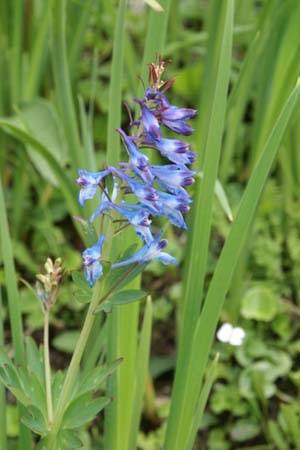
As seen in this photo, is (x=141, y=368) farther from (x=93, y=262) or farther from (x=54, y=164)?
(x=54, y=164)

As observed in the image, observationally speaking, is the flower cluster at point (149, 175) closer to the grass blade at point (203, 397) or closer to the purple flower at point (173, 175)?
the purple flower at point (173, 175)

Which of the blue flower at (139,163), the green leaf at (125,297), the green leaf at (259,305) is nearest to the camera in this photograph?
the blue flower at (139,163)

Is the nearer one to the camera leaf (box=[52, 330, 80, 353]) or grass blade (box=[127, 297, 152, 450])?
grass blade (box=[127, 297, 152, 450])

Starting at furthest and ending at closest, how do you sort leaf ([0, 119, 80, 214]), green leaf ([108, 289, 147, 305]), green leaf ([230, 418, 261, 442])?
1. green leaf ([230, 418, 261, 442])
2. leaf ([0, 119, 80, 214])
3. green leaf ([108, 289, 147, 305])

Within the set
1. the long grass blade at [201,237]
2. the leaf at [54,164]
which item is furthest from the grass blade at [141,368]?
the leaf at [54,164]

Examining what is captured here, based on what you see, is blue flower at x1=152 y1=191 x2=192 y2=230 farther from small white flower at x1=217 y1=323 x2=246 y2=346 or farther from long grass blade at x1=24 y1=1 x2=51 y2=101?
long grass blade at x1=24 y1=1 x2=51 y2=101

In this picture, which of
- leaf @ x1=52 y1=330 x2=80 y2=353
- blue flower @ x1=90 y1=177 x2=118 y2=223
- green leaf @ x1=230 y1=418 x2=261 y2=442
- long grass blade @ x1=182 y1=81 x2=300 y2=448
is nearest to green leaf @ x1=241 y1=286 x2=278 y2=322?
green leaf @ x1=230 y1=418 x2=261 y2=442

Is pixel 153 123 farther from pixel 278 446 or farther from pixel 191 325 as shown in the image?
pixel 278 446
